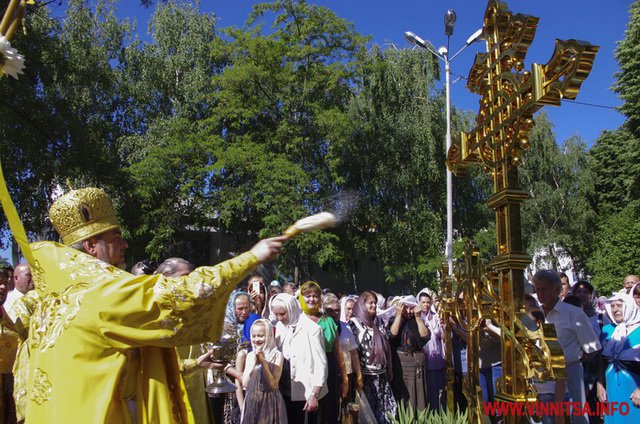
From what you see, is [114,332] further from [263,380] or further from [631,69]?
[631,69]

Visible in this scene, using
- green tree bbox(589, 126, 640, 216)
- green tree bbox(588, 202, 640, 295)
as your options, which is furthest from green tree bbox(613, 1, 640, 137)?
green tree bbox(589, 126, 640, 216)

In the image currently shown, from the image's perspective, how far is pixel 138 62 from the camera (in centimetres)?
2922

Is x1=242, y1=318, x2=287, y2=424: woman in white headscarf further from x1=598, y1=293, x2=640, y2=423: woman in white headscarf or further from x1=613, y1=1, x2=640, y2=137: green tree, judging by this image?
x1=613, y1=1, x2=640, y2=137: green tree

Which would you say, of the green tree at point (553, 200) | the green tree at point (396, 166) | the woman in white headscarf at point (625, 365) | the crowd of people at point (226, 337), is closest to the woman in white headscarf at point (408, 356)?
the crowd of people at point (226, 337)

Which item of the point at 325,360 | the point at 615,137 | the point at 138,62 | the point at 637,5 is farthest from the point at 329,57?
the point at 325,360

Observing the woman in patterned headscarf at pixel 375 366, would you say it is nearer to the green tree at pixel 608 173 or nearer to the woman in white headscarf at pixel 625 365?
the woman in white headscarf at pixel 625 365

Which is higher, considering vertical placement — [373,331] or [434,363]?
[373,331]

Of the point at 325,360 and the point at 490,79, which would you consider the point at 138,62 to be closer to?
the point at 325,360

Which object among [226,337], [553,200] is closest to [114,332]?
[226,337]

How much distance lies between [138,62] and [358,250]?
1428cm

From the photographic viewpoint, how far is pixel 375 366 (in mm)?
7672

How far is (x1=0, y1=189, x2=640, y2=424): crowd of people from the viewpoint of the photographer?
264cm

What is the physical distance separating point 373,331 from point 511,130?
4.71m

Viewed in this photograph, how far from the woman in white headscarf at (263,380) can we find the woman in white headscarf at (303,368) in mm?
272
